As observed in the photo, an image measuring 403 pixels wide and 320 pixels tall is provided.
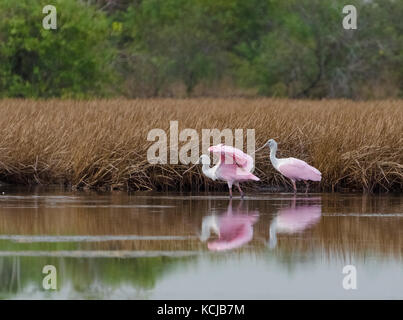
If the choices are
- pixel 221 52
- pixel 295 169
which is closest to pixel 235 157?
pixel 295 169

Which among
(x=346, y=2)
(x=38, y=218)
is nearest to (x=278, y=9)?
(x=346, y=2)

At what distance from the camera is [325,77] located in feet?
141

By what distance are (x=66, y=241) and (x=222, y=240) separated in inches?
54.5

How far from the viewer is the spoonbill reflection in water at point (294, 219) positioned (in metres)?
10.6

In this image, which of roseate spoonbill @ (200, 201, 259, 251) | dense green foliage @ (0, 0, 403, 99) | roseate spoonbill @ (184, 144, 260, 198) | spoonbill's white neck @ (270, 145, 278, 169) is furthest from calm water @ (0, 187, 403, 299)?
dense green foliage @ (0, 0, 403, 99)

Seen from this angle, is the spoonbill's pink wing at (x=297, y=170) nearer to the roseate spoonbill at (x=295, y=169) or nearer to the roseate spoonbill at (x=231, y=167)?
the roseate spoonbill at (x=295, y=169)

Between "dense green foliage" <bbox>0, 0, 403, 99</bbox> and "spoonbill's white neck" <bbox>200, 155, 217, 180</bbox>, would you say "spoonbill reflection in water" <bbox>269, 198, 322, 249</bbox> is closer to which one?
"spoonbill's white neck" <bbox>200, 155, 217, 180</bbox>

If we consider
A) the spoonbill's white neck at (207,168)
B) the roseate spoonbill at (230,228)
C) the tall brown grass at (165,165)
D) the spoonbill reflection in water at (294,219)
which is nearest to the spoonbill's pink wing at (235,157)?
the spoonbill's white neck at (207,168)

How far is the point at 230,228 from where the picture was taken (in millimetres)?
10883

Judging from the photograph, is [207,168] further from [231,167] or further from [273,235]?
[273,235]

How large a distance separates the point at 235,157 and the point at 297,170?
821 mm

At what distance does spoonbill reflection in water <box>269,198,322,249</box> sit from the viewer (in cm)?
1061

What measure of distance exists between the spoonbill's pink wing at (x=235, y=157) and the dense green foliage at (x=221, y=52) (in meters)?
19.7
